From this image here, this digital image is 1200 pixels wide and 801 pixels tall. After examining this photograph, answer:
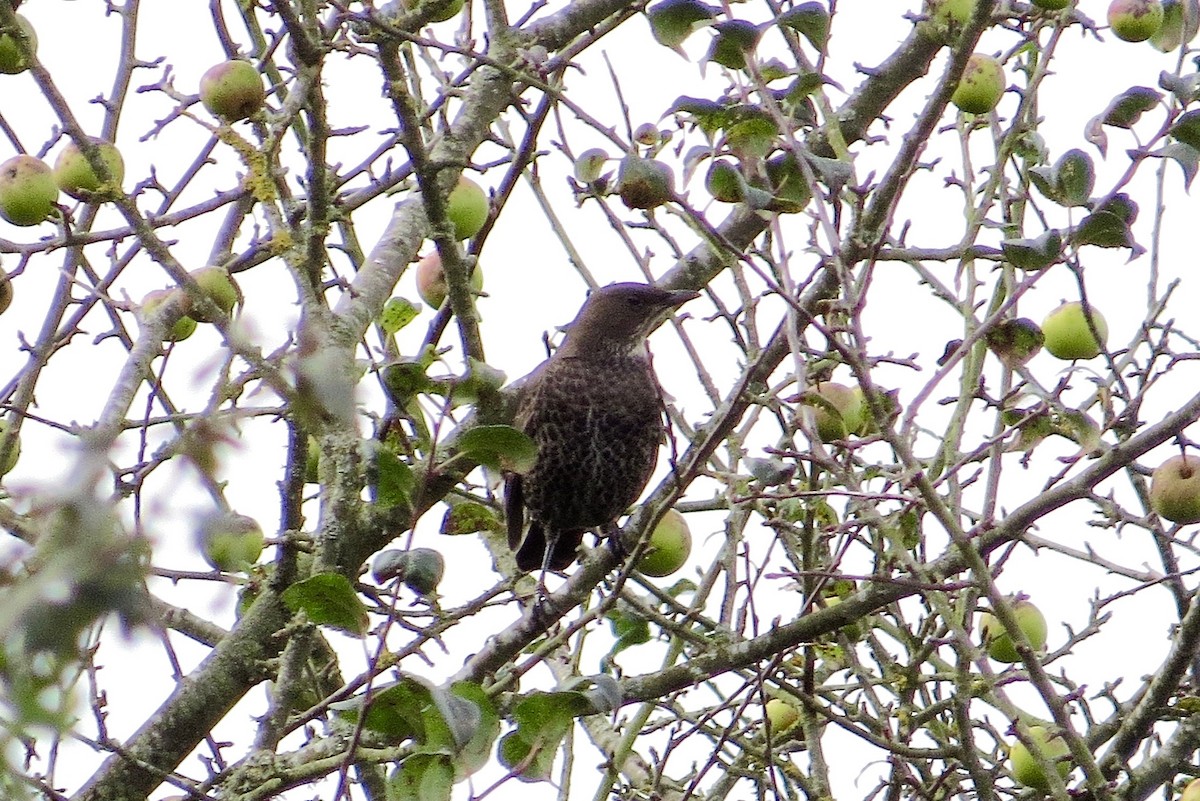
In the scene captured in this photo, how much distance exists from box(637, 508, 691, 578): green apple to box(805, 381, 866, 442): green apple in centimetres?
46

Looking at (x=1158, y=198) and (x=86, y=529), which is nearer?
(x=86, y=529)

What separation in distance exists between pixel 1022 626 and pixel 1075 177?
1.39m

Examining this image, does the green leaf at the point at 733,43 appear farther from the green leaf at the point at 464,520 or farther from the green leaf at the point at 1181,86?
the green leaf at the point at 464,520

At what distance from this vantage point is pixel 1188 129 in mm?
2441

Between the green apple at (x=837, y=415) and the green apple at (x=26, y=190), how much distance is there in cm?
187

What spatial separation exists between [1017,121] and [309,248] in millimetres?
1650

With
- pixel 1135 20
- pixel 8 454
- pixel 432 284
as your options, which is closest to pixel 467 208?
pixel 432 284

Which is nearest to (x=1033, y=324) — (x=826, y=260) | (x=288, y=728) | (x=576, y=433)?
(x=826, y=260)

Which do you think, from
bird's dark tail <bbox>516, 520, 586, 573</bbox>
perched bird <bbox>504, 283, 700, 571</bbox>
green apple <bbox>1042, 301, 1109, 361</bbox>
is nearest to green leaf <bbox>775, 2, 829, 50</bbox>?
green apple <bbox>1042, 301, 1109, 361</bbox>

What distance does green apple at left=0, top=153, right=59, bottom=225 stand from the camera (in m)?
3.57

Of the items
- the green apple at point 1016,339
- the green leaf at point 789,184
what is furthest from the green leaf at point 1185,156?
the green leaf at point 789,184

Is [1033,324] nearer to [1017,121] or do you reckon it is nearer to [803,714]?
[1017,121]

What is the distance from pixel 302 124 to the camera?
3.83 m

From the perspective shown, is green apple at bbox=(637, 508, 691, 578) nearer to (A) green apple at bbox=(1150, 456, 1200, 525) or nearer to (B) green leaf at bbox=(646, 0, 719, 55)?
(A) green apple at bbox=(1150, 456, 1200, 525)
